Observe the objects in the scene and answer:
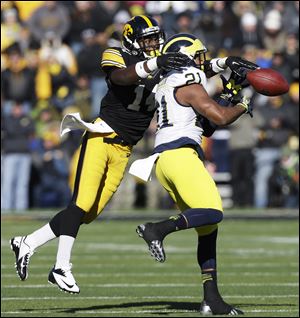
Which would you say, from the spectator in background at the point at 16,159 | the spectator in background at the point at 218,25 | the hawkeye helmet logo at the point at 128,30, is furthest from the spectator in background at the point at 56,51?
the hawkeye helmet logo at the point at 128,30

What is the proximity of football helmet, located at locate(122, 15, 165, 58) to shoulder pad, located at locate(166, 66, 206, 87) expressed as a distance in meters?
0.29

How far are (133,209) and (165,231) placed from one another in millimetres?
11275

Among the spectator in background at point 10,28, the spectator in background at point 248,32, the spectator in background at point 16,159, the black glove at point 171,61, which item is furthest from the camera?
the spectator in background at point 248,32

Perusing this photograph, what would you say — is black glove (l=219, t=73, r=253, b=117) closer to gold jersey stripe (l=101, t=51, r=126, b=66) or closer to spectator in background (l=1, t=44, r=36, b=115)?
gold jersey stripe (l=101, t=51, r=126, b=66)

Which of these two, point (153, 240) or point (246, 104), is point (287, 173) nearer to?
point (246, 104)

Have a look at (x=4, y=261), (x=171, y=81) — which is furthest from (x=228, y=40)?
(x=171, y=81)

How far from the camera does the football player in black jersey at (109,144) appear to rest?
886 cm

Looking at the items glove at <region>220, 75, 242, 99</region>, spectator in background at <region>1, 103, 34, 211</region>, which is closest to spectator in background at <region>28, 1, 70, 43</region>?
spectator in background at <region>1, 103, 34, 211</region>

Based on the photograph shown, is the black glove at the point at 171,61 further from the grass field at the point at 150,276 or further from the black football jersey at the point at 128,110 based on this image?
the grass field at the point at 150,276

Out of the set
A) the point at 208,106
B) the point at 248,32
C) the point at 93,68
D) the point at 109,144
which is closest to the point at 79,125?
the point at 109,144

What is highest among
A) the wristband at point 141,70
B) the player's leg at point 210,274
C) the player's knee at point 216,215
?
the wristband at point 141,70

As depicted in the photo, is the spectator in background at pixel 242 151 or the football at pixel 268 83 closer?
the football at pixel 268 83

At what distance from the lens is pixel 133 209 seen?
19.6 metres

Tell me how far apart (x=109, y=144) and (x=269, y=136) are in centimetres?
1009
